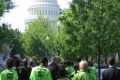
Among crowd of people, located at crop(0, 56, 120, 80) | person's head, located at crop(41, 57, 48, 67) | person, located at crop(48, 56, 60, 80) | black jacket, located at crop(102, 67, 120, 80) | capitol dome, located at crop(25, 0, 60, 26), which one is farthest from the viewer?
capitol dome, located at crop(25, 0, 60, 26)

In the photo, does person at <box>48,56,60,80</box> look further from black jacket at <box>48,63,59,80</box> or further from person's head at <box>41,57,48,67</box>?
person's head at <box>41,57,48,67</box>

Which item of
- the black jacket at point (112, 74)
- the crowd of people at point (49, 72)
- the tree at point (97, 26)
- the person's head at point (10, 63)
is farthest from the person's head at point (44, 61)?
the tree at point (97, 26)

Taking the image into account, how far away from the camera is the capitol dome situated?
167500mm

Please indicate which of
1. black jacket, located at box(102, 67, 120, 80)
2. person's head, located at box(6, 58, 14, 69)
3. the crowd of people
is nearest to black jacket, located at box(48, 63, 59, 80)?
the crowd of people

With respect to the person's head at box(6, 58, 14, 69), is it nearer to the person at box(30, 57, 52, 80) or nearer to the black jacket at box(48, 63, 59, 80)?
the person at box(30, 57, 52, 80)

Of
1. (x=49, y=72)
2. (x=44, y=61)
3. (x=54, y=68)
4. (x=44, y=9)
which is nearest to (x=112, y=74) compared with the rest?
(x=49, y=72)

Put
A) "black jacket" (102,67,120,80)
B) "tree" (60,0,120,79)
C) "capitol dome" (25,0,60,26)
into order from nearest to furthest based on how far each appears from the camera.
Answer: "black jacket" (102,67,120,80) → "tree" (60,0,120,79) → "capitol dome" (25,0,60,26)

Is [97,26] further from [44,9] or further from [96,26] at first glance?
[44,9]

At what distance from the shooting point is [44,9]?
171 m

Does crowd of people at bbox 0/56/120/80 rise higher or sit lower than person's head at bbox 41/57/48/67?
lower

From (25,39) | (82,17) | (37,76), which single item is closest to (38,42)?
(25,39)

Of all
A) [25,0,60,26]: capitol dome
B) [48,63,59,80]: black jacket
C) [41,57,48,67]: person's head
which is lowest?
[48,63,59,80]: black jacket

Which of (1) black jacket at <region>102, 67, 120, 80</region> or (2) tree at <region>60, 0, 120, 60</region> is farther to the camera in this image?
(2) tree at <region>60, 0, 120, 60</region>

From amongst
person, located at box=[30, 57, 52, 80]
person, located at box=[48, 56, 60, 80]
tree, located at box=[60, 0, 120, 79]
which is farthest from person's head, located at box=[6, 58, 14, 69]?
tree, located at box=[60, 0, 120, 79]
